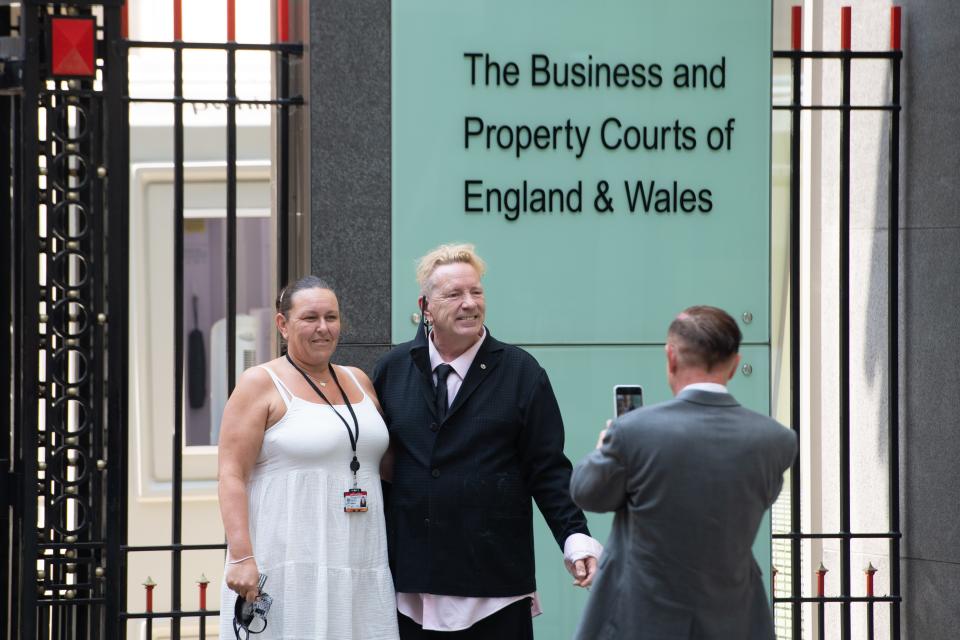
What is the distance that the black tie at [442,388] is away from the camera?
405cm

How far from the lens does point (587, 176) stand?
5422 millimetres

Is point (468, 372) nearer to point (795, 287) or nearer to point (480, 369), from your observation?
point (480, 369)

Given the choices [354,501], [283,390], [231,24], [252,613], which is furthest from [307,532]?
[231,24]

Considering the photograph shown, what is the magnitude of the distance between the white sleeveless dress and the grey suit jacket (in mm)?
866

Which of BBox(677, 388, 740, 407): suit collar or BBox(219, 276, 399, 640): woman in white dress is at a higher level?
BBox(677, 388, 740, 407): suit collar

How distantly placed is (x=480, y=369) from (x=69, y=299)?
1666mm

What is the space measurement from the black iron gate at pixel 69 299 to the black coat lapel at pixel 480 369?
117 centimetres

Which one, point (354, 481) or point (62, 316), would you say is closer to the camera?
point (354, 481)

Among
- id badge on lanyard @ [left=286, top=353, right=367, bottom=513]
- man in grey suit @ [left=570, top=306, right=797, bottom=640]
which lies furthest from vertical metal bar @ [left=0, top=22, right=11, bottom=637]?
man in grey suit @ [left=570, top=306, right=797, bottom=640]

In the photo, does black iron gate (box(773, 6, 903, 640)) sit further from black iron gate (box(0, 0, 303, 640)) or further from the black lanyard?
the black lanyard

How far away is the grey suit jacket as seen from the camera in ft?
10.4

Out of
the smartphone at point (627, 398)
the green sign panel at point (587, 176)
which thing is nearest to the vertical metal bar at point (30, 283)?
the green sign panel at point (587, 176)

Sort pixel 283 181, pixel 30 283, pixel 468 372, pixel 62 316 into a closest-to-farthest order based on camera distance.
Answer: pixel 468 372
pixel 30 283
pixel 62 316
pixel 283 181

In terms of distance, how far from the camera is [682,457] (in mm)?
3146
